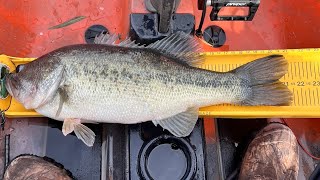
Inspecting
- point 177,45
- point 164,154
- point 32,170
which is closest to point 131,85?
point 177,45

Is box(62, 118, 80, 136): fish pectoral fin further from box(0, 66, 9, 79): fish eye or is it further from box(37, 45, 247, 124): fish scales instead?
box(0, 66, 9, 79): fish eye

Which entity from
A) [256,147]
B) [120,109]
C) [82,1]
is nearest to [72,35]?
[82,1]

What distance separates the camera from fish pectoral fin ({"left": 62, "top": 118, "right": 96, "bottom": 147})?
302 centimetres

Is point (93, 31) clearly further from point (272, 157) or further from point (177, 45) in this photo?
point (272, 157)

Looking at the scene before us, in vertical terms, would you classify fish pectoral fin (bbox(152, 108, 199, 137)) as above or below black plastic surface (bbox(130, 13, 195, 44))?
below

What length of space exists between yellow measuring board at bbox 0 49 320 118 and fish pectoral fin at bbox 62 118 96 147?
0.32m

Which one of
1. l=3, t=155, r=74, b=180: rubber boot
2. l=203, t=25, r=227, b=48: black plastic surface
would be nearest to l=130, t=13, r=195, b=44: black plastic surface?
l=203, t=25, r=227, b=48: black plastic surface

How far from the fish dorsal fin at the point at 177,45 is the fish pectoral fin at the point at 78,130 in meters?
0.60

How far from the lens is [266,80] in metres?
3.03

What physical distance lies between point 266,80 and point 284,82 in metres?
0.31

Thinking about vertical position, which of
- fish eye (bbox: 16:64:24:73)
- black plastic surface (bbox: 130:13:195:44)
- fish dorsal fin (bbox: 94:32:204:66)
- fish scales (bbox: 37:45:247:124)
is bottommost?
fish scales (bbox: 37:45:247:124)

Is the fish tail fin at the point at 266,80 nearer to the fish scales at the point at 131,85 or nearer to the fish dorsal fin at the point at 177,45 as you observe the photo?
the fish scales at the point at 131,85

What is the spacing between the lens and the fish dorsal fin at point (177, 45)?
3053 mm

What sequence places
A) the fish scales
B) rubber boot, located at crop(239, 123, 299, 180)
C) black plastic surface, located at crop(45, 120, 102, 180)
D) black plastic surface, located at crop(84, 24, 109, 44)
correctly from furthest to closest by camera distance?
black plastic surface, located at crop(84, 24, 109, 44)
black plastic surface, located at crop(45, 120, 102, 180)
rubber boot, located at crop(239, 123, 299, 180)
the fish scales
